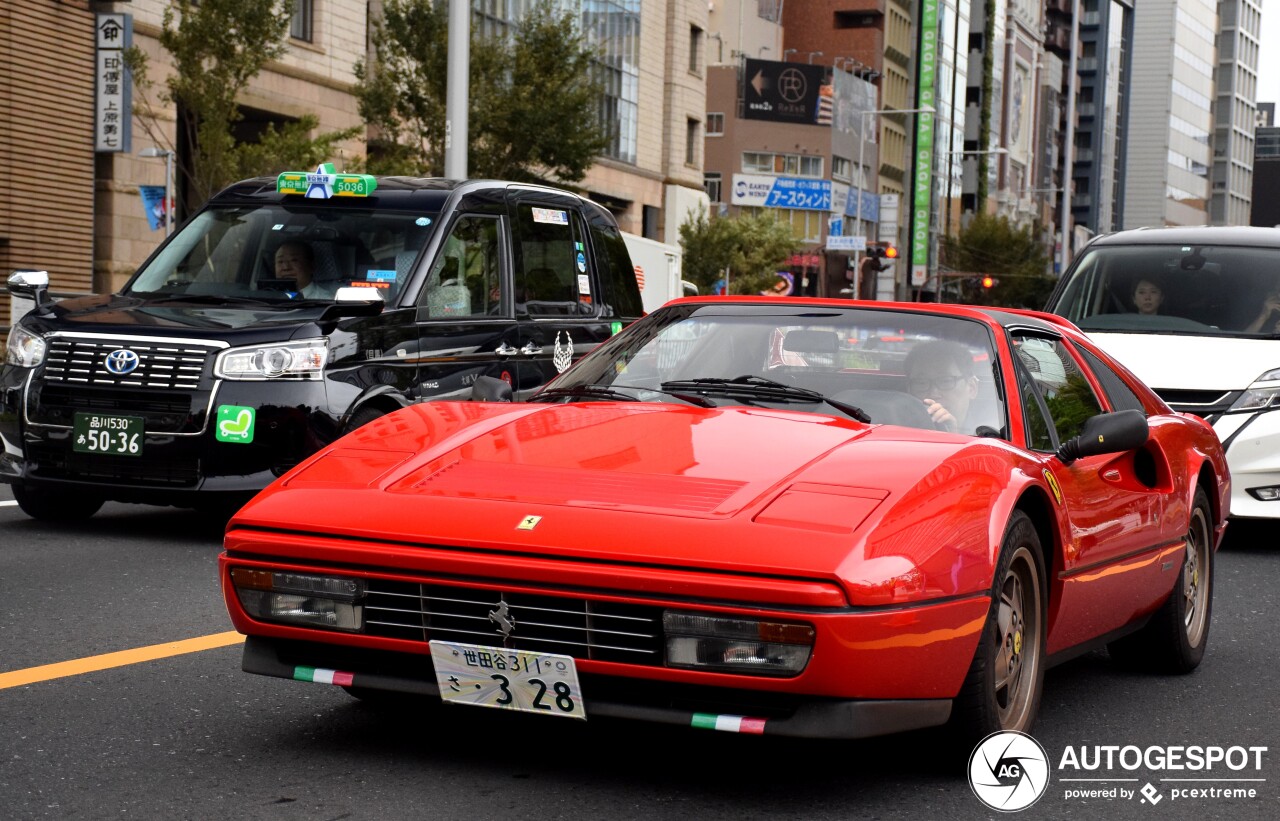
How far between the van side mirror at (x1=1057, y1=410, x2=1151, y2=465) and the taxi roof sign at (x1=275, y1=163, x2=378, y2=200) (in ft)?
18.6

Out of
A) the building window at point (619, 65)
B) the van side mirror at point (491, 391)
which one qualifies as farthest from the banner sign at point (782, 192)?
the van side mirror at point (491, 391)

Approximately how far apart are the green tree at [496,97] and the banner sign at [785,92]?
69121mm

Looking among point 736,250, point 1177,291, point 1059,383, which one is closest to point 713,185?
point 736,250

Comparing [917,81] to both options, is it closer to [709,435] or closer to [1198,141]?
[1198,141]

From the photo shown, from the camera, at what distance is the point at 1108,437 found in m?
5.12

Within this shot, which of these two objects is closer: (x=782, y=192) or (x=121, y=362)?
(x=121, y=362)

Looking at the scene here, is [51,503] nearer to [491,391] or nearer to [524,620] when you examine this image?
[491,391]

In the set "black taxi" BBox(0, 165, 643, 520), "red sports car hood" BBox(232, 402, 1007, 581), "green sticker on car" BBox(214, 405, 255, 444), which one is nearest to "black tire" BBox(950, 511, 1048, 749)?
"red sports car hood" BBox(232, 402, 1007, 581)

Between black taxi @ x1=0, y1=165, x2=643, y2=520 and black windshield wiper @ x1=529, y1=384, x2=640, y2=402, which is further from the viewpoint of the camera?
black taxi @ x1=0, y1=165, x2=643, y2=520

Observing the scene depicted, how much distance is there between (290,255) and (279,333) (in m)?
1.09

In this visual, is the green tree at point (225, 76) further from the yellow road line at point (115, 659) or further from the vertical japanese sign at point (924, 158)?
the vertical japanese sign at point (924, 158)

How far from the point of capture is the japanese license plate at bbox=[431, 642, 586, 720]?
402 cm

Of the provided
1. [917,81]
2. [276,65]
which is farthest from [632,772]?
[917,81]

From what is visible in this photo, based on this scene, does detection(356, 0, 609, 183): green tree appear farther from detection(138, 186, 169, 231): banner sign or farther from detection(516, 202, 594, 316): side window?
detection(516, 202, 594, 316): side window
